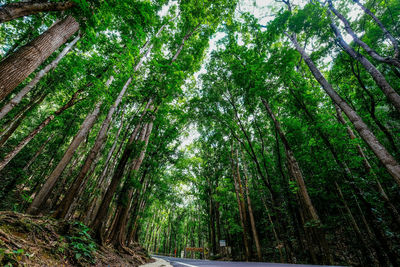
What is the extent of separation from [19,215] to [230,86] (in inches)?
440

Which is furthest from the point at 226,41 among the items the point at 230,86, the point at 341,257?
the point at 341,257

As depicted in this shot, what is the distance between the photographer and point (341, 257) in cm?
998

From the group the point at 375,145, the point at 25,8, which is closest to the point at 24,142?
the point at 25,8

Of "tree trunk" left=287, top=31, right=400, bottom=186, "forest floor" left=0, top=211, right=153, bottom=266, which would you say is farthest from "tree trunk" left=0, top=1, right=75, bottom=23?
"tree trunk" left=287, top=31, right=400, bottom=186

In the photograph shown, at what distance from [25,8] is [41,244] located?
4.24 m

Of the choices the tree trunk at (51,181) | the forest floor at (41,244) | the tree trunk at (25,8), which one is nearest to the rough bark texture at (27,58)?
the tree trunk at (25,8)

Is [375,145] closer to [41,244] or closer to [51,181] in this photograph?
[41,244]

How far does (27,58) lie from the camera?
112 inches

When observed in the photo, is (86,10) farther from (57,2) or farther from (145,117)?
(145,117)

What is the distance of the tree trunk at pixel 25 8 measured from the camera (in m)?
2.04

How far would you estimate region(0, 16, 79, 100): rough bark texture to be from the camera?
253 centimetres

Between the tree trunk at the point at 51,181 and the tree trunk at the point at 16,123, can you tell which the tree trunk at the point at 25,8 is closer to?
the tree trunk at the point at 51,181

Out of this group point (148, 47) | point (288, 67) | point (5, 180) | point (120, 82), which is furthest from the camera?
point (5, 180)

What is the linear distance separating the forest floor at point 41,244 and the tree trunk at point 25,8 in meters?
3.15
